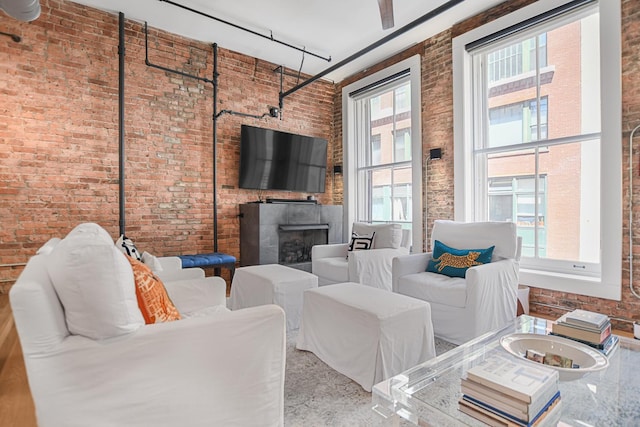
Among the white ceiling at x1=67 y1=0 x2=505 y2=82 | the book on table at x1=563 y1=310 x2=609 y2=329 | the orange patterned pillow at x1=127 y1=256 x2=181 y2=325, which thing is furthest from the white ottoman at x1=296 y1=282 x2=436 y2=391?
the white ceiling at x1=67 y1=0 x2=505 y2=82

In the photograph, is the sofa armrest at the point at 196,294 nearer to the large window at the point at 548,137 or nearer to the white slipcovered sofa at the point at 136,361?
the white slipcovered sofa at the point at 136,361

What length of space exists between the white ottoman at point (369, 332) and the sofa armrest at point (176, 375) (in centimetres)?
65

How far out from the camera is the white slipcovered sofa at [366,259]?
3.56 m

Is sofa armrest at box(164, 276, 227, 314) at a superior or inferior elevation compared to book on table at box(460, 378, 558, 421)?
superior

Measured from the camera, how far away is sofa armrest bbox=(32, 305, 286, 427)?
3.62 feet

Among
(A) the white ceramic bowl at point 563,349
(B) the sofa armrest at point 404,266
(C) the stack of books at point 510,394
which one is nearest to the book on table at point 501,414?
(C) the stack of books at point 510,394

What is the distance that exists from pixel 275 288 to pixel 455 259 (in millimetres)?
1628

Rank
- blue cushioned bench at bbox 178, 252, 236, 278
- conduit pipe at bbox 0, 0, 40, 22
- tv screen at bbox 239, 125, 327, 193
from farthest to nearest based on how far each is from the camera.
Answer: tv screen at bbox 239, 125, 327, 193 < blue cushioned bench at bbox 178, 252, 236, 278 < conduit pipe at bbox 0, 0, 40, 22

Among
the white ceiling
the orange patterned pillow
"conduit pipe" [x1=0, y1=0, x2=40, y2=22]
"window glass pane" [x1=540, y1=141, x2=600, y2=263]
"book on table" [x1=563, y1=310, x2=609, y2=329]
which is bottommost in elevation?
"book on table" [x1=563, y1=310, x2=609, y2=329]

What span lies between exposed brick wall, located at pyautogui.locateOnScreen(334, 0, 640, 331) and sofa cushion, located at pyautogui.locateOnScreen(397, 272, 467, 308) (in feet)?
4.46

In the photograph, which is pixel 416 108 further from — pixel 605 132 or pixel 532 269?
pixel 532 269

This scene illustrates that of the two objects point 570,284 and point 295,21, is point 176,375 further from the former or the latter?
point 295,21

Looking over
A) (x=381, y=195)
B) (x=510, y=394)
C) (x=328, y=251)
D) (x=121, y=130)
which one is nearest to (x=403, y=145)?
(x=381, y=195)

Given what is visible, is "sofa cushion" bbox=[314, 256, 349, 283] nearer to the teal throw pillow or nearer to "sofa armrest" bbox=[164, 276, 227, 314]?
the teal throw pillow
